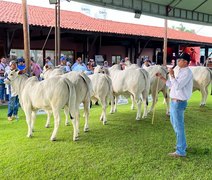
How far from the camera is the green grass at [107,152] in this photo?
4281 millimetres

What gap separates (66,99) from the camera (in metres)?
5.78

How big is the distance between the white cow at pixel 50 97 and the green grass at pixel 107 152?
516mm

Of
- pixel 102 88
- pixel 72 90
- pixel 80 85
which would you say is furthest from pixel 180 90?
pixel 102 88

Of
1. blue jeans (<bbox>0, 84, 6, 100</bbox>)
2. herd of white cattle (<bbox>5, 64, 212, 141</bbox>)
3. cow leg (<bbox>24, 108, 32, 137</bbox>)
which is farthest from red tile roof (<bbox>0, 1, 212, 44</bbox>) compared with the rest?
cow leg (<bbox>24, 108, 32, 137</bbox>)

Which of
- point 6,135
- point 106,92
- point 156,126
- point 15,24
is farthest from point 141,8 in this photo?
point 15,24

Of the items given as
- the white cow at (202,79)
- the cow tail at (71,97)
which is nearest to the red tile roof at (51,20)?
the white cow at (202,79)

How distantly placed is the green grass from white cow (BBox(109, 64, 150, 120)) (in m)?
0.88

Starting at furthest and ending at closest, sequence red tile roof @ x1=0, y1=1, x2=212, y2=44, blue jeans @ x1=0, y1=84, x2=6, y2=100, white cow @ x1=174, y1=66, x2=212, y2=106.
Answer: red tile roof @ x1=0, y1=1, x2=212, y2=44 → blue jeans @ x1=0, y1=84, x2=6, y2=100 → white cow @ x1=174, y1=66, x2=212, y2=106

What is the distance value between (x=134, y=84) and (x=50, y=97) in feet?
9.80

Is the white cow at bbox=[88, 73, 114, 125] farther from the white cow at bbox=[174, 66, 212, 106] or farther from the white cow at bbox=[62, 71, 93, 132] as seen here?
the white cow at bbox=[174, 66, 212, 106]

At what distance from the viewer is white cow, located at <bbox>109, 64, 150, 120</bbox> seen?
7.94 meters

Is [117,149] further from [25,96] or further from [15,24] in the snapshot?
[15,24]

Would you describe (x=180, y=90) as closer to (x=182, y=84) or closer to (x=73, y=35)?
(x=182, y=84)

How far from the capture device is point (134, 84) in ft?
26.1
